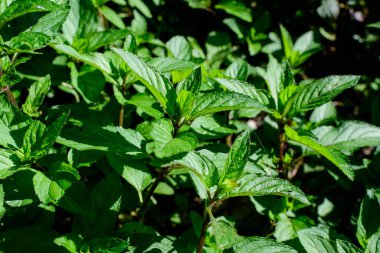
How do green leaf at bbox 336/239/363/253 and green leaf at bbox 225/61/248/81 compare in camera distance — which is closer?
green leaf at bbox 336/239/363/253

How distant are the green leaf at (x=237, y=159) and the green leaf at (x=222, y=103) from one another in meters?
0.13

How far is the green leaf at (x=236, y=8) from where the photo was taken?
2.86 meters

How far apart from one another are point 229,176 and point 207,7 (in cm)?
196

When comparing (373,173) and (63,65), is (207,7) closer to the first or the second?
(63,65)

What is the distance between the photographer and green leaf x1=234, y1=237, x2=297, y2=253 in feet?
5.19

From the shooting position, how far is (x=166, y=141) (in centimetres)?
146

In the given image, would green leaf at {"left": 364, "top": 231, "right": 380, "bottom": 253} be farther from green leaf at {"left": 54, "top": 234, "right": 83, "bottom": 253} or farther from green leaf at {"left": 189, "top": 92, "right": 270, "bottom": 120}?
green leaf at {"left": 54, "top": 234, "right": 83, "bottom": 253}

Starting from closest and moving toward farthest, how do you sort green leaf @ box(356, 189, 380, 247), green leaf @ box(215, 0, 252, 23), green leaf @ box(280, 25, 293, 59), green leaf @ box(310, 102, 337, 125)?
green leaf @ box(356, 189, 380, 247), green leaf @ box(310, 102, 337, 125), green leaf @ box(280, 25, 293, 59), green leaf @ box(215, 0, 252, 23)

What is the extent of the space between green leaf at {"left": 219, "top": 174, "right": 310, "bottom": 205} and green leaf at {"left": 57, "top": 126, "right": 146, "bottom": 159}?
1.53 ft

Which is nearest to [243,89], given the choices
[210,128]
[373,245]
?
[210,128]

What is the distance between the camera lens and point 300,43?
2.79m

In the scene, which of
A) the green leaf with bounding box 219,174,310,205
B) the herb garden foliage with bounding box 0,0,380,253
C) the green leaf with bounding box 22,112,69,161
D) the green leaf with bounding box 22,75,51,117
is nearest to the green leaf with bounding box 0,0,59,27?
the herb garden foliage with bounding box 0,0,380,253

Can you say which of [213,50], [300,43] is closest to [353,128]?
[300,43]

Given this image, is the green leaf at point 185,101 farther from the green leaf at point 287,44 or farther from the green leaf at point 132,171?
the green leaf at point 287,44
